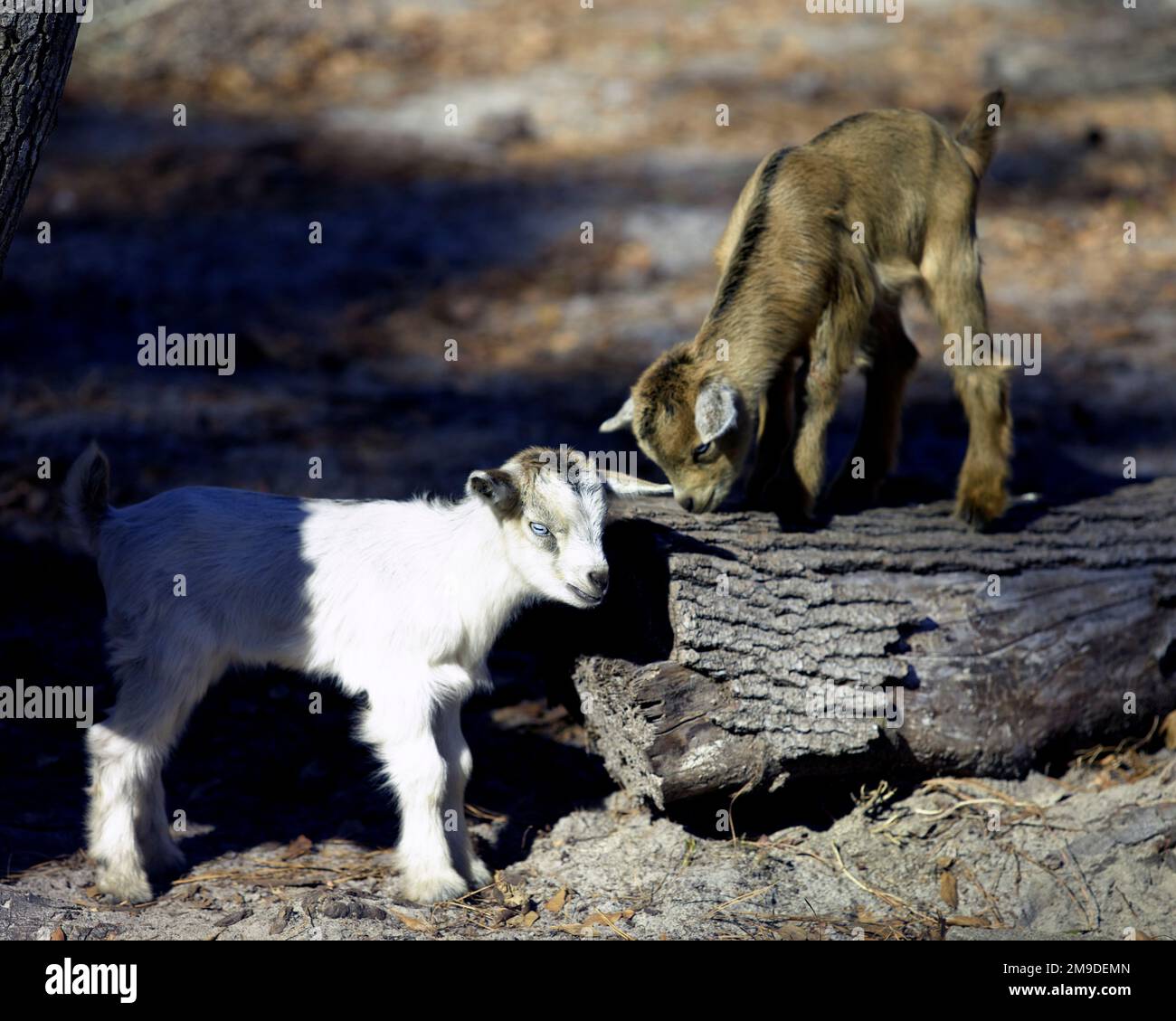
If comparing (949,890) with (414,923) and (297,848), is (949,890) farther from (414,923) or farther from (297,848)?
(297,848)

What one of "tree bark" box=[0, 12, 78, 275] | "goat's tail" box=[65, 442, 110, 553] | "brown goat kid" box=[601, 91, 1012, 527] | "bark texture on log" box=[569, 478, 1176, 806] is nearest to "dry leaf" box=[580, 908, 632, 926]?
"bark texture on log" box=[569, 478, 1176, 806]

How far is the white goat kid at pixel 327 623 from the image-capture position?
5.28 meters

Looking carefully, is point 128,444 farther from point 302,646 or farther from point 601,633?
point 601,633

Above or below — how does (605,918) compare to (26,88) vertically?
below

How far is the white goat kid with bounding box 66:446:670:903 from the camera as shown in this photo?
5277mm

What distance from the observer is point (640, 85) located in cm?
1628

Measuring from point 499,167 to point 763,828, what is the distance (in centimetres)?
1019

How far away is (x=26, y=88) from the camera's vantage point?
→ 15.8 ft

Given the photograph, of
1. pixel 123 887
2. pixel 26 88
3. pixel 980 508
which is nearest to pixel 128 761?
pixel 123 887

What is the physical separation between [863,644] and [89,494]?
3461 millimetres

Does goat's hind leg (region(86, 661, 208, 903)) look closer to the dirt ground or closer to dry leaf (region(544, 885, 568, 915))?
the dirt ground

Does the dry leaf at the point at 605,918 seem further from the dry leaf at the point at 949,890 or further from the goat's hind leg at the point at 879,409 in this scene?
Result: the goat's hind leg at the point at 879,409

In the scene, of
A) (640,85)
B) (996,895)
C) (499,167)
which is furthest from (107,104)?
(996,895)

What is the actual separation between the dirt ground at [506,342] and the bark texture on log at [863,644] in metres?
0.33
